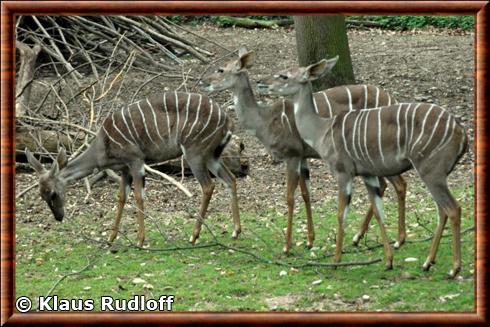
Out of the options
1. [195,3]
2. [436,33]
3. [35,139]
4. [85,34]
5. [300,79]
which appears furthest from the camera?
[436,33]

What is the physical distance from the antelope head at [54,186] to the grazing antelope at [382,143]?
5.73 feet

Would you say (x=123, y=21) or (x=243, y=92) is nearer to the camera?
(x=243, y=92)

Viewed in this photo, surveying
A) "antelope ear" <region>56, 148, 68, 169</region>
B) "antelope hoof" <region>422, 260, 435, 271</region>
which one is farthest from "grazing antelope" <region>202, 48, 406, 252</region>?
"antelope ear" <region>56, 148, 68, 169</region>

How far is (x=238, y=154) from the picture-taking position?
8.53 meters

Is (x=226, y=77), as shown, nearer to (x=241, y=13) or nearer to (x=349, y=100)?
(x=349, y=100)

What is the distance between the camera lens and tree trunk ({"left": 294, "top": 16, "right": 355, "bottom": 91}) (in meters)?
9.97

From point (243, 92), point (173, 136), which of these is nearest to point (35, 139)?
point (173, 136)

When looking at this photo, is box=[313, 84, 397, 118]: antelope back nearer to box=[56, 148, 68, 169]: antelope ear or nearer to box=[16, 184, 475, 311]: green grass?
box=[16, 184, 475, 311]: green grass

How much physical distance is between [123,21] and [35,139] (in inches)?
154

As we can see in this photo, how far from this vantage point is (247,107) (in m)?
7.12

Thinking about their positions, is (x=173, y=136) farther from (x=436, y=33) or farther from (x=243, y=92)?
(x=436, y=33)

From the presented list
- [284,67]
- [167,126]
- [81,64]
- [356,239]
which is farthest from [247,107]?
[284,67]

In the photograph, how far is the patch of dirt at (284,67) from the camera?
8.07m

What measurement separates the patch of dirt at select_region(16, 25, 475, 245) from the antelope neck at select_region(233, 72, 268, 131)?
858mm
